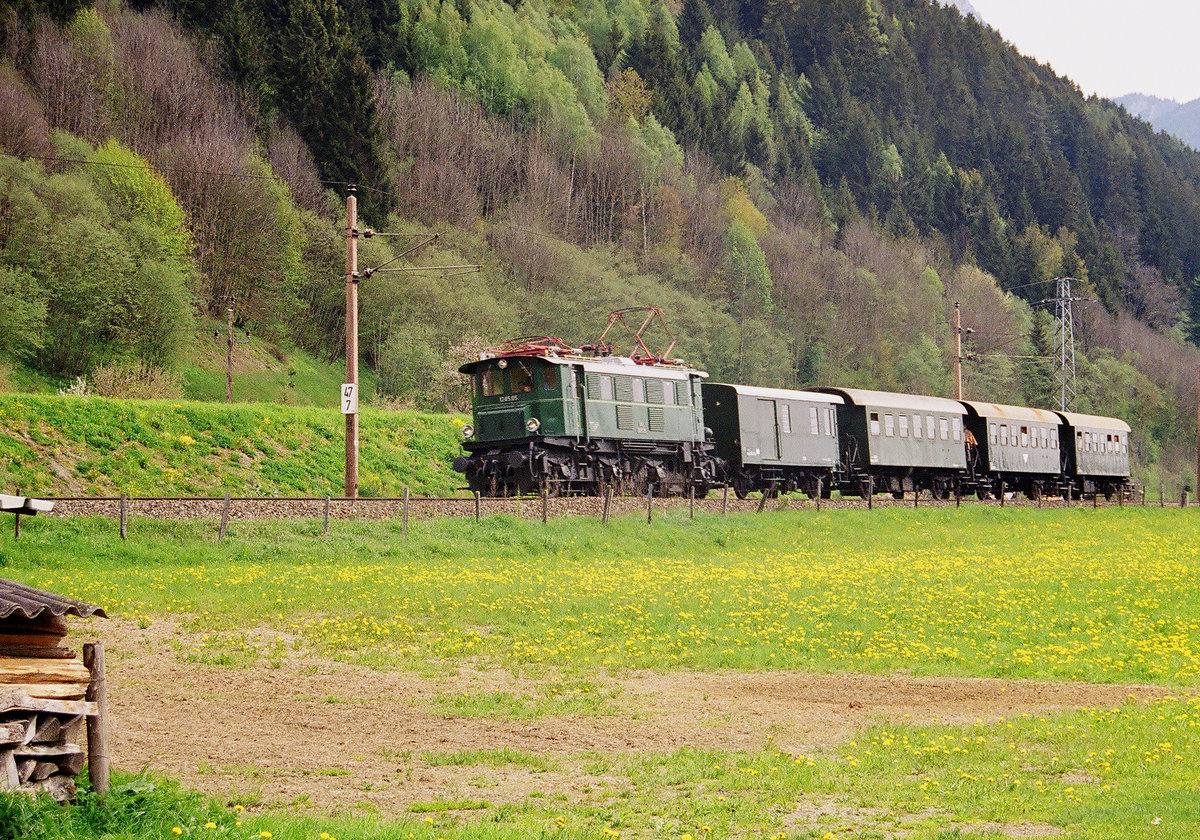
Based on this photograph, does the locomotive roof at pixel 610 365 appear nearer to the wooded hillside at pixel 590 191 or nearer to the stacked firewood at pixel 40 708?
the wooded hillside at pixel 590 191

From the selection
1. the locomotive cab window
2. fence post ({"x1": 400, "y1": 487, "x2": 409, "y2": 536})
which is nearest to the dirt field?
fence post ({"x1": 400, "y1": 487, "x2": 409, "y2": 536})

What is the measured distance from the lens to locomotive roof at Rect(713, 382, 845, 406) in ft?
138

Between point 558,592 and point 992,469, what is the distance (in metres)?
35.0

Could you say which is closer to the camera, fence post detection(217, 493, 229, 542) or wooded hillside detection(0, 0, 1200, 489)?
fence post detection(217, 493, 229, 542)

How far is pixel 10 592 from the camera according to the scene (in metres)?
9.52

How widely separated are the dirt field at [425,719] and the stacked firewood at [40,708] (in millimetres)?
1409

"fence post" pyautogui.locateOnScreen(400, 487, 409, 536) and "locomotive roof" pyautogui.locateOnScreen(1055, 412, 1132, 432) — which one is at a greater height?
"locomotive roof" pyautogui.locateOnScreen(1055, 412, 1132, 432)

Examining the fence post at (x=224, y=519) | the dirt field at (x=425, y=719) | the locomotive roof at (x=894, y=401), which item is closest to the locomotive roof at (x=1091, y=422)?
the locomotive roof at (x=894, y=401)

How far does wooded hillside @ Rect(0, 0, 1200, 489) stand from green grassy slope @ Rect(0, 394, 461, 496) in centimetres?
1178

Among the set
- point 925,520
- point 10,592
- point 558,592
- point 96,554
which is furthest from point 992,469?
point 10,592

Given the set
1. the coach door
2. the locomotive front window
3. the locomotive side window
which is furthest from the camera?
the coach door

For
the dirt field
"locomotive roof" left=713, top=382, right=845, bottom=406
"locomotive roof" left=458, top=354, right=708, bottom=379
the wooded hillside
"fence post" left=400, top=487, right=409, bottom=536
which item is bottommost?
the dirt field

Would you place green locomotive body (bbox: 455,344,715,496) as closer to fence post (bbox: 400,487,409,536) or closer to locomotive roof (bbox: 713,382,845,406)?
locomotive roof (bbox: 713,382,845,406)

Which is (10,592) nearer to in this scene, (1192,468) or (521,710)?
(521,710)
